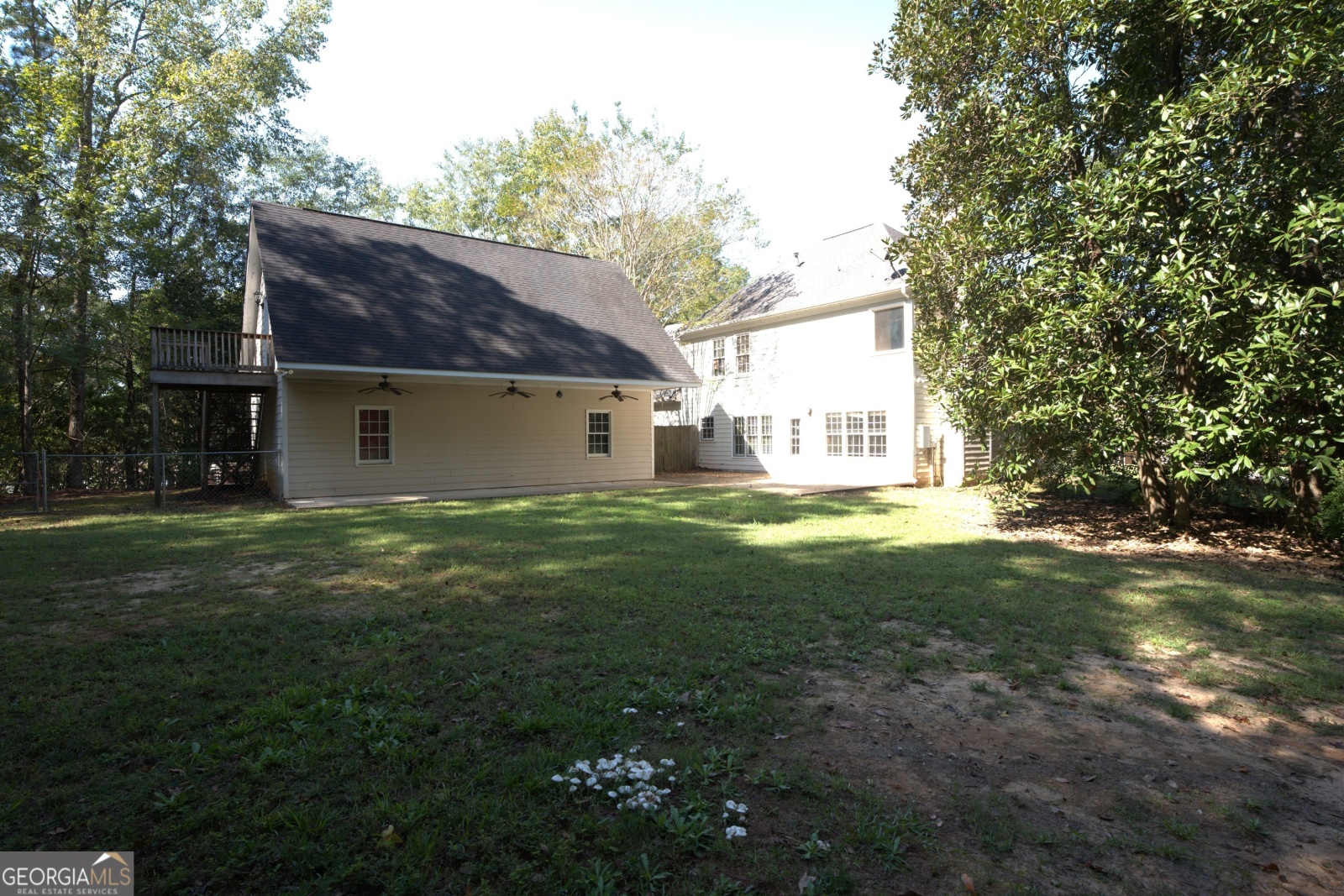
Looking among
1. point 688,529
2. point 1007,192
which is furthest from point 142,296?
point 1007,192

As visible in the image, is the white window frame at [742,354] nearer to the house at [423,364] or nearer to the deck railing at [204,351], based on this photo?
the house at [423,364]

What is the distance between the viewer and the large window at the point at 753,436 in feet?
70.9

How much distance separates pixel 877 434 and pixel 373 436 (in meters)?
12.1

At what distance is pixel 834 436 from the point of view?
63.3 ft

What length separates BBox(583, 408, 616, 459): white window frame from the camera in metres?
18.3

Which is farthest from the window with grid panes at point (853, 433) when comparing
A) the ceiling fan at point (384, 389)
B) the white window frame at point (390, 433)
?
the white window frame at point (390, 433)

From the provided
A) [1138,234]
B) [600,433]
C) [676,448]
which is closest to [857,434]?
[600,433]

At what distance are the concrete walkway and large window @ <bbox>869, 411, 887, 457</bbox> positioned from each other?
2.83 feet

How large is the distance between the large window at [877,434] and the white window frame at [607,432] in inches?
265

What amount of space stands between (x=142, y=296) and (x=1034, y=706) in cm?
2583

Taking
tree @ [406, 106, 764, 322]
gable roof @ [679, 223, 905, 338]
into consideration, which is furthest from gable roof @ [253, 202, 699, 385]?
tree @ [406, 106, 764, 322]

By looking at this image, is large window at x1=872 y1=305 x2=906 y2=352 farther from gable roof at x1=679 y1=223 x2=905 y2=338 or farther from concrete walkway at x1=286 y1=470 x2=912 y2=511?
concrete walkway at x1=286 y1=470 x2=912 y2=511

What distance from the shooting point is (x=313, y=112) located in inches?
1033

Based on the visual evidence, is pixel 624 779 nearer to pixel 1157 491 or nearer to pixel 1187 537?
pixel 1187 537
